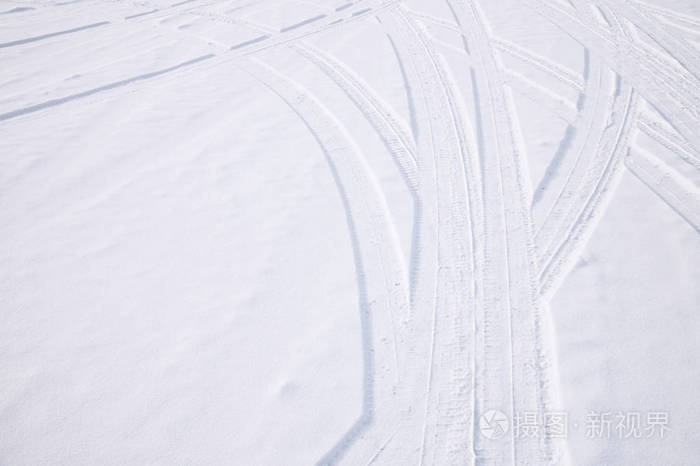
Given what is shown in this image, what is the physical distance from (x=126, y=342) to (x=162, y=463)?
2.72 feet

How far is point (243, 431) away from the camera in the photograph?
2500mm

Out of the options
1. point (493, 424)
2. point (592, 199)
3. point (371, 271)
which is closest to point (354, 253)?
point (371, 271)

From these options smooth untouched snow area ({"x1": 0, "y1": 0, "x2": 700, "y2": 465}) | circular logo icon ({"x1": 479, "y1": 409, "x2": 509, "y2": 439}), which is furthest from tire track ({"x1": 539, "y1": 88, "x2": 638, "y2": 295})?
circular logo icon ({"x1": 479, "y1": 409, "x2": 509, "y2": 439})

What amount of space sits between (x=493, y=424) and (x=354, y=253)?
1.46 meters

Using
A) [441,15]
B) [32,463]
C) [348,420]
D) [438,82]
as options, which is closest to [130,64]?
[438,82]

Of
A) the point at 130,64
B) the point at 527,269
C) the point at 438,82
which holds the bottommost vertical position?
the point at 527,269

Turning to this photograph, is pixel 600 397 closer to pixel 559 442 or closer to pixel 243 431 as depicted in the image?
pixel 559 442

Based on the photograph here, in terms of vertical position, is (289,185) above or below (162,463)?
above

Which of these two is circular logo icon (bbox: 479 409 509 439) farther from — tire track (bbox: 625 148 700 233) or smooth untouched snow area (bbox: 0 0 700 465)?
tire track (bbox: 625 148 700 233)

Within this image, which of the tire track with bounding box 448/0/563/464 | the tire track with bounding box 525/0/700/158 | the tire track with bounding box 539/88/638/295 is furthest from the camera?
the tire track with bounding box 525/0/700/158

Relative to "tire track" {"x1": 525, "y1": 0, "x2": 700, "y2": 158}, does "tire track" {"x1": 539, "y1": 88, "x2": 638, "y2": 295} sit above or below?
below

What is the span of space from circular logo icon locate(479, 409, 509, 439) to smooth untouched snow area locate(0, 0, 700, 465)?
0.01 metres

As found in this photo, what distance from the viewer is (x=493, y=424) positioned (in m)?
2.47

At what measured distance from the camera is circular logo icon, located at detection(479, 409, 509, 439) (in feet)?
7.98
